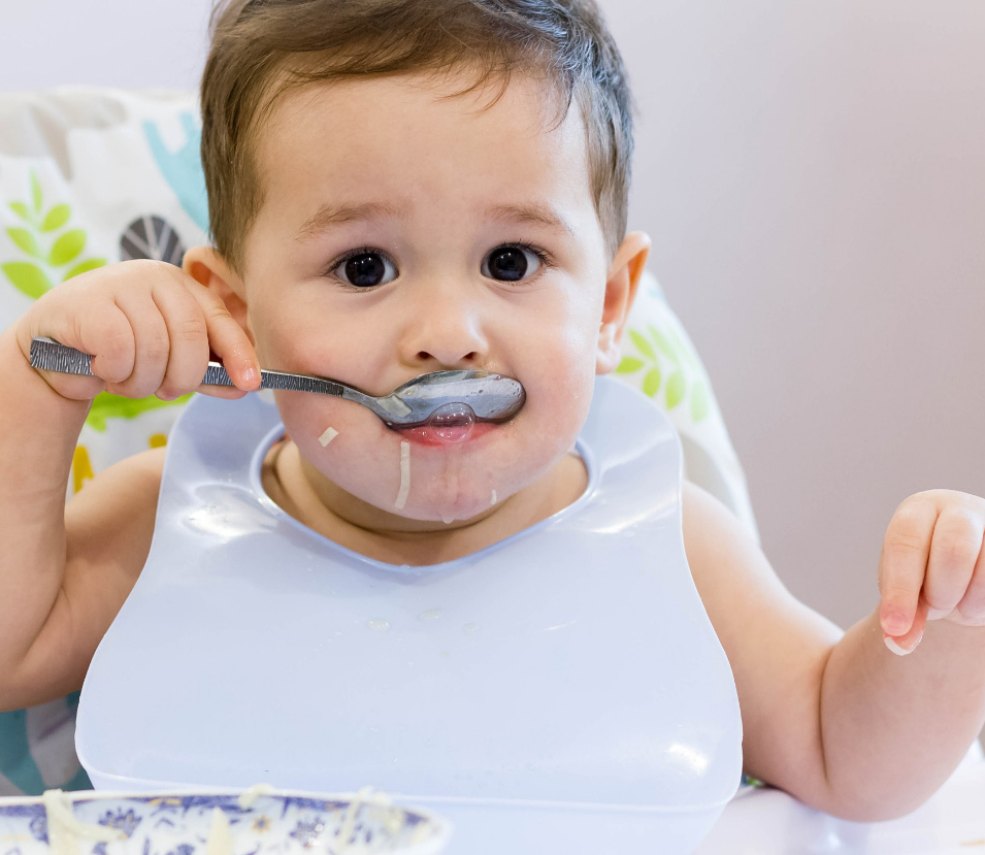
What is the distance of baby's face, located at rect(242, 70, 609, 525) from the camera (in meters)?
0.68

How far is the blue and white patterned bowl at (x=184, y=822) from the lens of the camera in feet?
1.48

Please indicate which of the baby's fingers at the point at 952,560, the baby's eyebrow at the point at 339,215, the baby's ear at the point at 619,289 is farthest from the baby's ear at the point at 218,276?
the baby's fingers at the point at 952,560

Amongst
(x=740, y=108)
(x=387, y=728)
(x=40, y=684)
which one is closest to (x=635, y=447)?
(x=387, y=728)

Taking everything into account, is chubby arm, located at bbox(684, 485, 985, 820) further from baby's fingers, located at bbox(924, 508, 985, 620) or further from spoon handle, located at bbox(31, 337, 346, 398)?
spoon handle, located at bbox(31, 337, 346, 398)

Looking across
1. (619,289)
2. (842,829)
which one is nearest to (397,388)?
(619,289)

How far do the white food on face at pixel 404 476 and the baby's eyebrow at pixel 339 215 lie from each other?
13 cm

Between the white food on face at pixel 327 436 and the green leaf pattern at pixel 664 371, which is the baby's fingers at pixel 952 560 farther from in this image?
the green leaf pattern at pixel 664 371

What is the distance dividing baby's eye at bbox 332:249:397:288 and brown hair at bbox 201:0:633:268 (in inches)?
3.2

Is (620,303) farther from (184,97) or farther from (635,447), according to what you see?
(184,97)

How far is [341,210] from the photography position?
0.70 m

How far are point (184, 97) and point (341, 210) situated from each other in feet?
1.75

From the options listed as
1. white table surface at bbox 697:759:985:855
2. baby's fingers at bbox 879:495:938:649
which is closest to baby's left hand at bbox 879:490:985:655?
baby's fingers at bbox 879:495:938:649

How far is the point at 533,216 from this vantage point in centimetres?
72

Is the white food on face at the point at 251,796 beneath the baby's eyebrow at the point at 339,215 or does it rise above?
beneath
